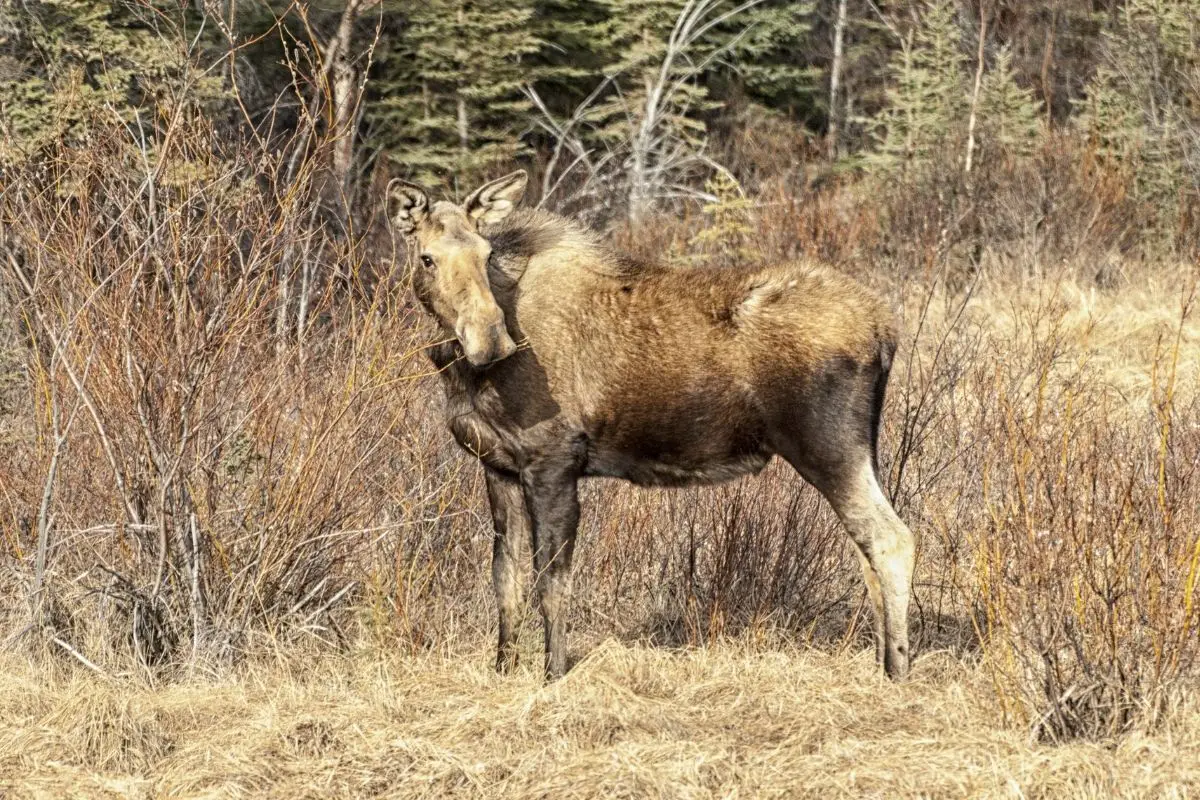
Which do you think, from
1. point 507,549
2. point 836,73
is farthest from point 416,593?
point 836,73

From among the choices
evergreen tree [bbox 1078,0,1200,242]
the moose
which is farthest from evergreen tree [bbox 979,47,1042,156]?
the moose

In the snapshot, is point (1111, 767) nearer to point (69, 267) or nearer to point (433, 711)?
point (433, 711)

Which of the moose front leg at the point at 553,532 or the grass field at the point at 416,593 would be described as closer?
the grass field at the point at 416,593

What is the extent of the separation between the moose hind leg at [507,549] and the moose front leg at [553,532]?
0.22 meters

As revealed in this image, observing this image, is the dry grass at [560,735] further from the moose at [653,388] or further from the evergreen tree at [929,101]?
the evergreen tree at [929,101]

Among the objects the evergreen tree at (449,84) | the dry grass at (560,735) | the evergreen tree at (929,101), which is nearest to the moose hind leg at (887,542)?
the dry grass at (560,735)

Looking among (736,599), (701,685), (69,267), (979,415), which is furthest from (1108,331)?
(69,267)

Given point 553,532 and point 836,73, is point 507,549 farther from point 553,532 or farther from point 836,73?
Answer: point 836,73

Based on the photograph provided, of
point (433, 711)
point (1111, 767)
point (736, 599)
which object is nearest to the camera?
point (1111, 767)

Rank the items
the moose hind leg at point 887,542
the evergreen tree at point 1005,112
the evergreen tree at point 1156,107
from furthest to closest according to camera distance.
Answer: the evergreen tree at point 1005,112 < the evergreen tree at point 1156,107 < the moose hind leg at point 887,542

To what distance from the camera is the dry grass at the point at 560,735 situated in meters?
5.14

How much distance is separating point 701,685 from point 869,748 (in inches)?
41.6

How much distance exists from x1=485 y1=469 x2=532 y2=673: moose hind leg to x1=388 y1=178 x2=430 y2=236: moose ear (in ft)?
3.84

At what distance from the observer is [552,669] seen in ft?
21.8
